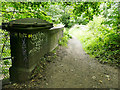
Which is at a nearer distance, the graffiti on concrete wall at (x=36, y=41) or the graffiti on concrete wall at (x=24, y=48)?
the graffiti on concrete wall at (x=24, y=48)

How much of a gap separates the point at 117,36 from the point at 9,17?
5.51m

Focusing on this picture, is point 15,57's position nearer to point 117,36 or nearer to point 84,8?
point 84,8

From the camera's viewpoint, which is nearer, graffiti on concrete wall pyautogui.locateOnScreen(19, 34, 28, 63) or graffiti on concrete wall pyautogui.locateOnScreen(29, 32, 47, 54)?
graffiti on concrete wall pyautogui.locateOnScreen(19, 34, 28, 63)

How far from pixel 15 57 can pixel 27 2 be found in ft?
9.46

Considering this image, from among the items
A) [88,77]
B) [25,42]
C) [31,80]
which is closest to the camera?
[25,42]

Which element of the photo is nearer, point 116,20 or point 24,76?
point 24,76

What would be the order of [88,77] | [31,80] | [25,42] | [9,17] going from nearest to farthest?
[25,42] < [31,80] < [88,77] < [9,17]

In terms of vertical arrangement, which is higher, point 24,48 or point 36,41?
point 36,41

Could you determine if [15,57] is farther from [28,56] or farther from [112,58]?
[112,58]

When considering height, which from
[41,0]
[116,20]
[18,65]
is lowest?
[18,65]

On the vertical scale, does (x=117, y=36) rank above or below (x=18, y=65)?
above

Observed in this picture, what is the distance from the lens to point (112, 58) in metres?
4.62

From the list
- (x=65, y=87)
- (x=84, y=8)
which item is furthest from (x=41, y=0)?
(x=65, y=87)

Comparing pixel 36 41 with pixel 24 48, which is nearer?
pixel 24 48
